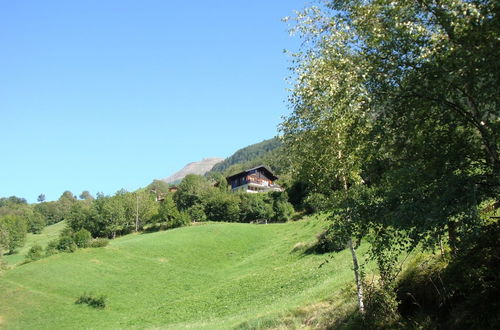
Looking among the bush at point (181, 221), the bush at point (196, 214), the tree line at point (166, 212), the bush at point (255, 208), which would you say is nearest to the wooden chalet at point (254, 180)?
the tree line at point (166, 212)

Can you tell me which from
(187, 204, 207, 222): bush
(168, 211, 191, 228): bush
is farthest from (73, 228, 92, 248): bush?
(187, 204, 207, 222): bush

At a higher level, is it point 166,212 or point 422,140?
point 422,140

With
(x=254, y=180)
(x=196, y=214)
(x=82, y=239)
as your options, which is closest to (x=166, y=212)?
(x=196, y=214)

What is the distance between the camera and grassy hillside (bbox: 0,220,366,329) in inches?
1143

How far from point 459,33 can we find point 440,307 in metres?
6.72

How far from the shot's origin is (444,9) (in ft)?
24.6

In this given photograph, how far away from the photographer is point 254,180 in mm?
141875

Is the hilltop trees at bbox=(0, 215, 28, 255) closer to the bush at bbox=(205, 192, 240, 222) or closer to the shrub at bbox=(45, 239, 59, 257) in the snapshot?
the shrub at bbox=(45, 239, 59, 257)

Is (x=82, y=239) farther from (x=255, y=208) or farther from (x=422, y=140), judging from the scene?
(x=422, y=140)

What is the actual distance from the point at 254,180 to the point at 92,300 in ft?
327

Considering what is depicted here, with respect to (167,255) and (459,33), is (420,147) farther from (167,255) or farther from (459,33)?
(167,255)

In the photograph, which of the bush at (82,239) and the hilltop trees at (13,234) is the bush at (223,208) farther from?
the hilltop trees at (13,234)

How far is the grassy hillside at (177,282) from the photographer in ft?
95.2

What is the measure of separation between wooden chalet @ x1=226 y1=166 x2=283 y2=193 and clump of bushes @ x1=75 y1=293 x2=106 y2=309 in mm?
94235
